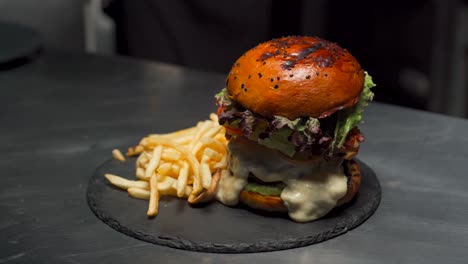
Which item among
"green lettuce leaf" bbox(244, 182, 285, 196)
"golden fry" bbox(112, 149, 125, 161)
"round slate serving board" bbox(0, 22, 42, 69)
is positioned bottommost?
"round slate serving board" bbox(0, 22, 42, 69)

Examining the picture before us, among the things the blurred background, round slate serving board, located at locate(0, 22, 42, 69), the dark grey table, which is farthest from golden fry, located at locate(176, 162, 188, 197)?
the blurred background

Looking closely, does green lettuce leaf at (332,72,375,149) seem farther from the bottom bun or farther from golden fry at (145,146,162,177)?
golden fry at (145,146,162,177)

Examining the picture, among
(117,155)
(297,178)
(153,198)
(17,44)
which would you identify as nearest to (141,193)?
(153,198)

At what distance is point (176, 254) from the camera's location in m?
3.61

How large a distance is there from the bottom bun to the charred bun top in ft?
1.36

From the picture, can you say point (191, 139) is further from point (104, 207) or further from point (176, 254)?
point (176, 254)

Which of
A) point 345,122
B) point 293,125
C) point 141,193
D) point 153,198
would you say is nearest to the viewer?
point 293,125

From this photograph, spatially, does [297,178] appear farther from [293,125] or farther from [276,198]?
[293,125]

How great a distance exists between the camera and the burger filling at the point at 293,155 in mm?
3721

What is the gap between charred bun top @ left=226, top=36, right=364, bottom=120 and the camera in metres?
3.73

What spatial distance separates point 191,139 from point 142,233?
2.75ft

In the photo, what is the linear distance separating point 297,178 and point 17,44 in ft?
12.9

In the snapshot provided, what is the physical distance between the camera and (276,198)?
386 centimetres

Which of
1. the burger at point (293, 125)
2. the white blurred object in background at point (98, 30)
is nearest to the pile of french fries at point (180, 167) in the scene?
the burger at point (293, 125)
